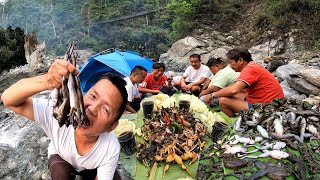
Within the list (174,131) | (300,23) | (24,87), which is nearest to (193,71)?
(174,131)

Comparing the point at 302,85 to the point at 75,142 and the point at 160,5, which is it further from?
the point at 160,5

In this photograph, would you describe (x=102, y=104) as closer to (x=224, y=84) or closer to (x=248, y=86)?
(x=248, y=86)

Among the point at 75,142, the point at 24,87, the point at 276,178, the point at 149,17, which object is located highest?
the point at 24,87

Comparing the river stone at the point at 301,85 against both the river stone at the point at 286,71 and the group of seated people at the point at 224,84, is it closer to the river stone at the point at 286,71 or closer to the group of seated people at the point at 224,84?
the river stone at the point at 286,71

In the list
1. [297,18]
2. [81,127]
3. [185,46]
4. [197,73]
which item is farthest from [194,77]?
[185,46]

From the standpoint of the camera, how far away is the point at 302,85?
6.36 meters

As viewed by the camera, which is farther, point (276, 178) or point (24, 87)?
point (276, 178)

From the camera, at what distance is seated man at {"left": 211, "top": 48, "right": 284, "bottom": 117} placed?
4.40 meters

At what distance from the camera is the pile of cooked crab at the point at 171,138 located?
3074mm

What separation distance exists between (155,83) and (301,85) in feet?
10.00

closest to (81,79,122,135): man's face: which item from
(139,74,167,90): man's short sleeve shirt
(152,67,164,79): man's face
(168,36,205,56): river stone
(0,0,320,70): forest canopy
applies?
(152,67,164,79): man's face

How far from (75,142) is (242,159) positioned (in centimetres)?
125

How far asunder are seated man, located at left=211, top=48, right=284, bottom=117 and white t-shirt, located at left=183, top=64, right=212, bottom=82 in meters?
2.07

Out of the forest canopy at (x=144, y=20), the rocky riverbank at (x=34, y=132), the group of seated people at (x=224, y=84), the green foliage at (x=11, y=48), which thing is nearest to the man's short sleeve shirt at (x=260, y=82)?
the group of seated people at (x=224, y=84)
